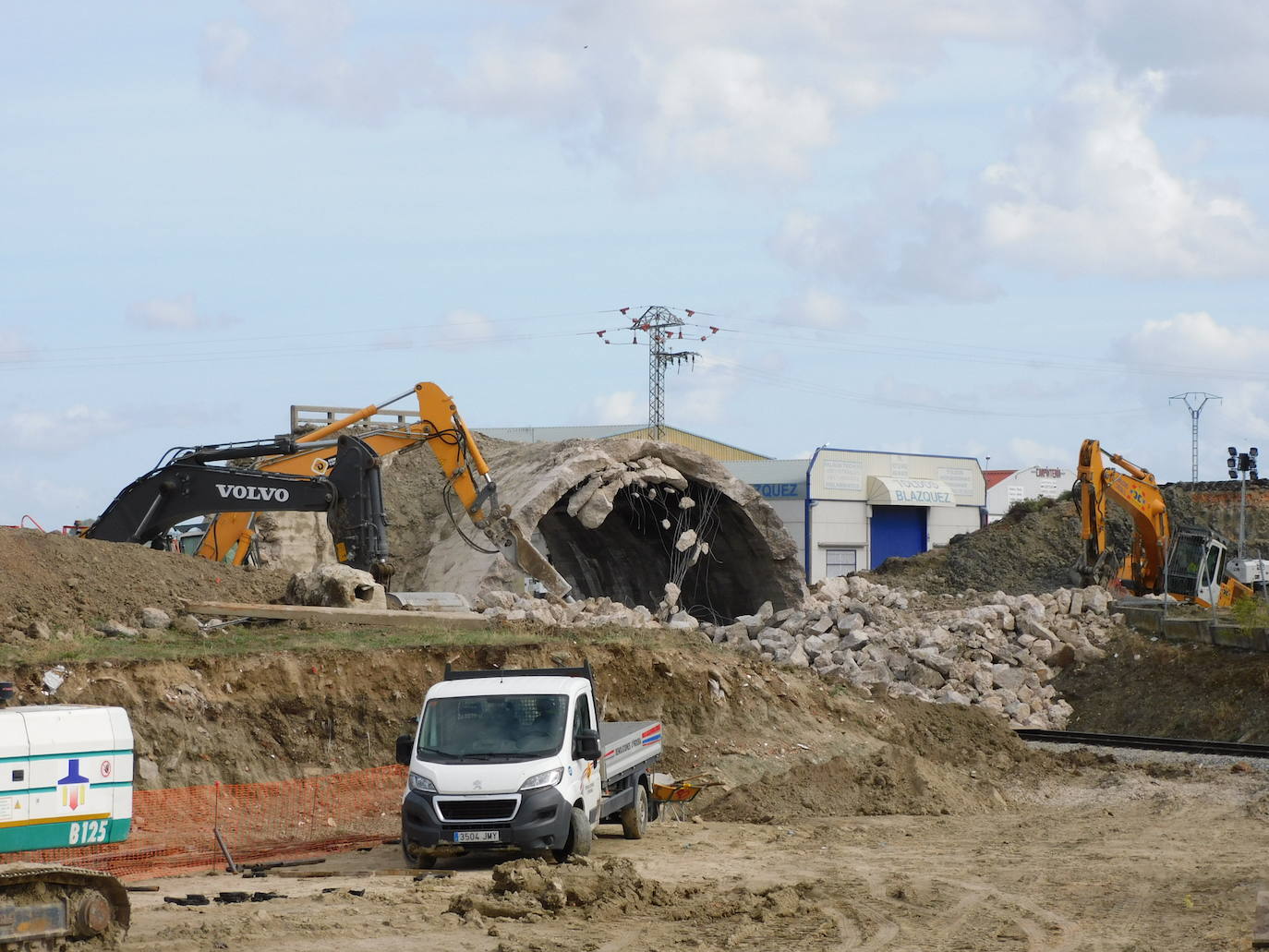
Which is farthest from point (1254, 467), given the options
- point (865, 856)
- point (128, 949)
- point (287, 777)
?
point (128, 949)

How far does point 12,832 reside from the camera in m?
9.36

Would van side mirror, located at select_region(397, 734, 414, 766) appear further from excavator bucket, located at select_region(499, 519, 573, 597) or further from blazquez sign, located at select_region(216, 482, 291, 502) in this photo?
excavator bucket, located at select_region(499, 519, 573, 597)

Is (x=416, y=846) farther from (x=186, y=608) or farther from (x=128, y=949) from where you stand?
(x=186, y=608)

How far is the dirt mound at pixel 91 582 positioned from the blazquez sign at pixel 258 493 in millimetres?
1209

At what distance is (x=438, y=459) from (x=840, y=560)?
31.0 m

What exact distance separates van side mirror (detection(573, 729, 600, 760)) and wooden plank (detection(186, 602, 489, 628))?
756cm

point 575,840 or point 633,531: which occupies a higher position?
point 633,531

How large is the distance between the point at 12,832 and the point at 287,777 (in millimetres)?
7596

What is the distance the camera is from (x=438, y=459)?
2561 centimetres

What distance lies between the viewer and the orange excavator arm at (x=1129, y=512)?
32875mm

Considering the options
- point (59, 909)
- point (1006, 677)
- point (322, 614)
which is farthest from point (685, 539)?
point (59, 909)

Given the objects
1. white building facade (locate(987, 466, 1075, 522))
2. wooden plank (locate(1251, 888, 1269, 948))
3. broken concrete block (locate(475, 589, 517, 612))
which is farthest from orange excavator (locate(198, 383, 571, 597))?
white building facade (locate(987, 466, 1075, 522))

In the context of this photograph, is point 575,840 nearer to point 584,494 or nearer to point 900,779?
point 900,779

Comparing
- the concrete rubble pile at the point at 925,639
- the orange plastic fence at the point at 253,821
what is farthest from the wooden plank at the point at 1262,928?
the concrete rubble pile at the point at 925,639
